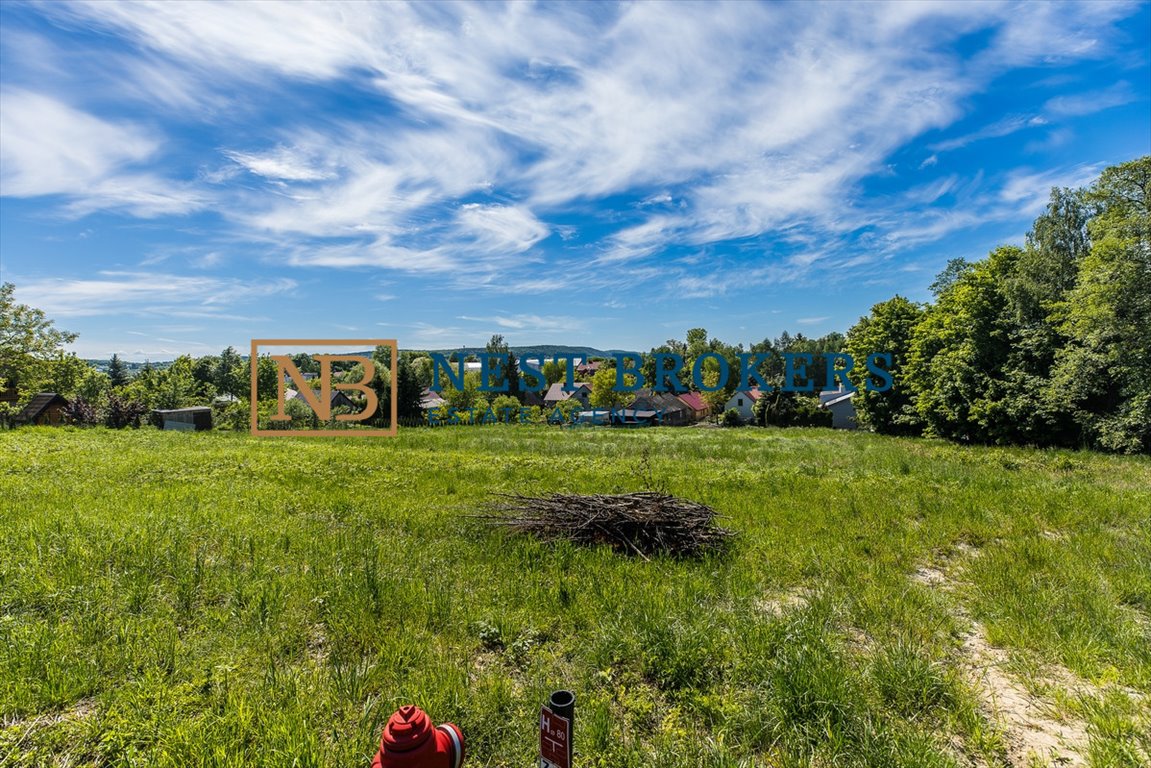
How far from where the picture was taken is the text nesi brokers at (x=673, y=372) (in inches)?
1548

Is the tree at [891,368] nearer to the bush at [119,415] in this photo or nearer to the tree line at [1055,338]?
the tree line at [1055,338]

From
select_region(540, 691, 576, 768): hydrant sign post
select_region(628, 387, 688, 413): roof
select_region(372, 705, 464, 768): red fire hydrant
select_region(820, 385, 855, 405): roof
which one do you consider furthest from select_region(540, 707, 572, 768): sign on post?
select_region(820, 385, 855, 405): roof

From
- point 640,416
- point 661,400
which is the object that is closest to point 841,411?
point 661,400

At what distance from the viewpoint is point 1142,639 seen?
14.5ft

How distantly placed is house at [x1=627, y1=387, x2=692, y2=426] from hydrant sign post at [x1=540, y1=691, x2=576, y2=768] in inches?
2554

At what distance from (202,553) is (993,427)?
124 ft

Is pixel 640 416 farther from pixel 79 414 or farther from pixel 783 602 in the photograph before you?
pixel 79 414

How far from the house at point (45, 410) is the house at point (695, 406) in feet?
263

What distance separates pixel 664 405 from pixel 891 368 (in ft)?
118

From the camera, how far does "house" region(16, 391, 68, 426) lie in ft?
158

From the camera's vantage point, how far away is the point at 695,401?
80.6 metres

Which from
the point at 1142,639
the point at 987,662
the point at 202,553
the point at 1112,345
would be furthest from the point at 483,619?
the point at 1112,345

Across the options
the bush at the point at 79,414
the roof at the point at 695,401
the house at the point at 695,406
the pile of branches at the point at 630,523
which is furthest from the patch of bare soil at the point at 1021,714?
the roof at the point at 695,401

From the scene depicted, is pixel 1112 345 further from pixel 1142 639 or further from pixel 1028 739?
pixel 1028 739
